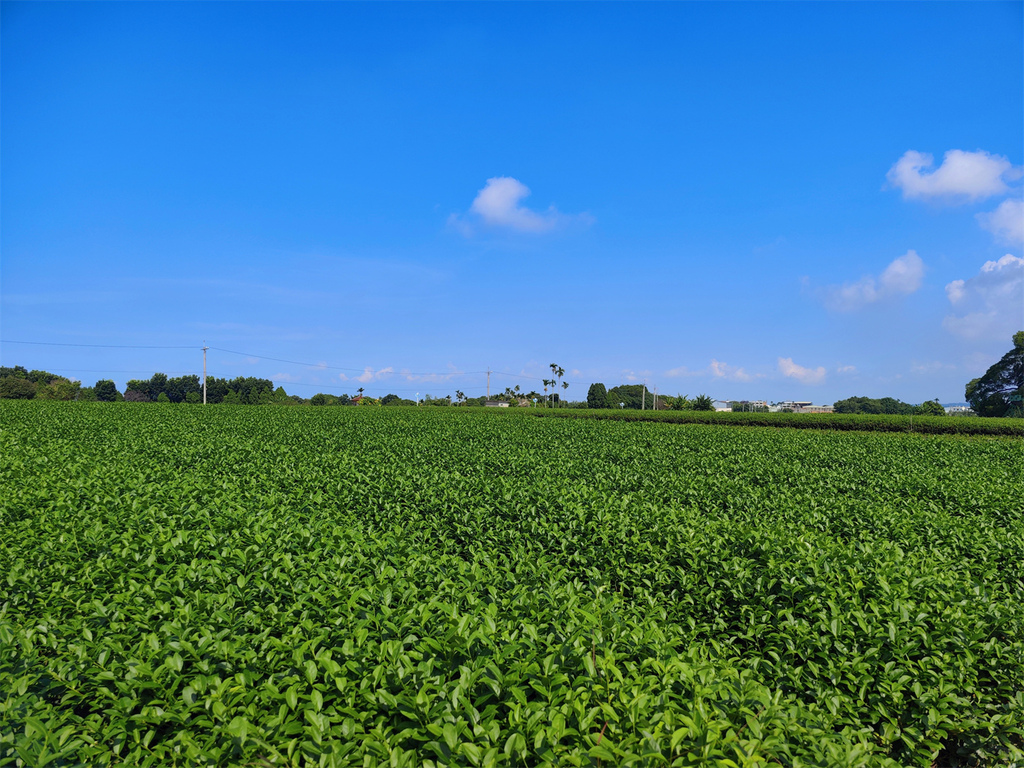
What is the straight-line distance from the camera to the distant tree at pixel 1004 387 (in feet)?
194

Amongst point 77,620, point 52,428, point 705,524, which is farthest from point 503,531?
point 52,428

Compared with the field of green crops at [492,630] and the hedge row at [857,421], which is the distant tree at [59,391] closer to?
the hedge row at [857,421]

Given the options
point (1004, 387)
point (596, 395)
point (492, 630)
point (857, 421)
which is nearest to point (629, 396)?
point (596, 395)

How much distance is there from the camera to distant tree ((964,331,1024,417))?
59.2 metres

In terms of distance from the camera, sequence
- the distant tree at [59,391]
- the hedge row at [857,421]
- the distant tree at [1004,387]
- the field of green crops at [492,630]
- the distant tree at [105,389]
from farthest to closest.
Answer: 1. the distant tree at [105,389]
2. the distant tree at [59,391]
3. the distant tree at [1004,387]
4. the hedge row at [857,421]
5. the field of green crops at [492,630]

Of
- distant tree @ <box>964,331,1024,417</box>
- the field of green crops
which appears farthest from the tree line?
the field of green crops

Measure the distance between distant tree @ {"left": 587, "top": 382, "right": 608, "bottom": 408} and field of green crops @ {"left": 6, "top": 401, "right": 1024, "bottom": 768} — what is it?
106217 mm

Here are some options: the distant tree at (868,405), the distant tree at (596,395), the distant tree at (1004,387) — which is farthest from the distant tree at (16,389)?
the distant tree at (868,405)

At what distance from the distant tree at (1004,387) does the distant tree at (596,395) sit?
200 ft

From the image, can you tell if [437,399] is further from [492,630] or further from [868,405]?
[492,630]

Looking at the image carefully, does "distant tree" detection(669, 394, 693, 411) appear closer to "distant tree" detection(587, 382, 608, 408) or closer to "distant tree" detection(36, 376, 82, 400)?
"distant tree" detection(587, 382, 608, 408)

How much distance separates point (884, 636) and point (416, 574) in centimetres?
332

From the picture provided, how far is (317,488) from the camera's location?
8.20m

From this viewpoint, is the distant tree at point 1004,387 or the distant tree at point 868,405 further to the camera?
the distant tree at point 868,405
